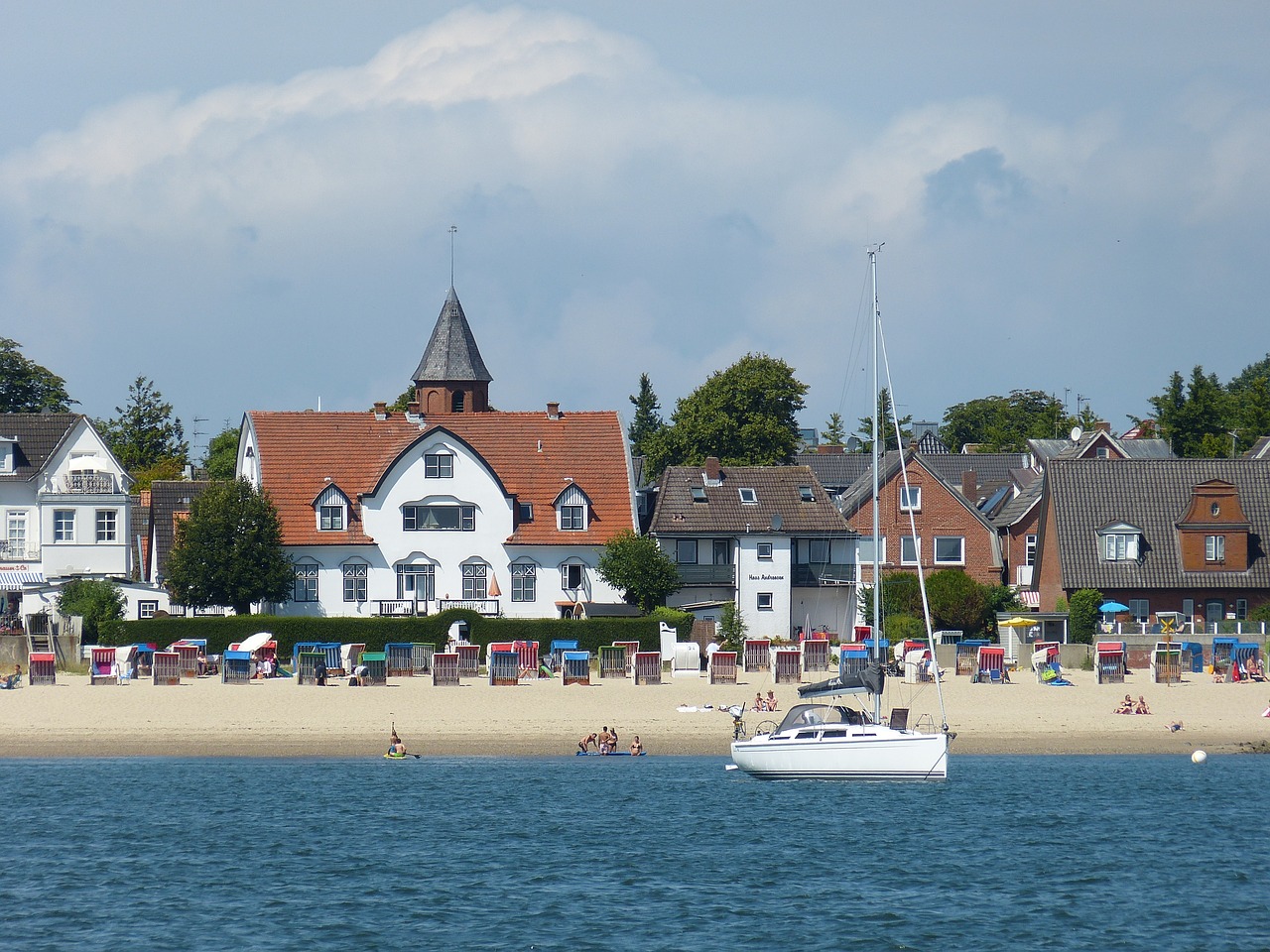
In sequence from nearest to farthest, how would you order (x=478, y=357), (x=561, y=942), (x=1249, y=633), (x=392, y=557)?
(x=561, y=942), (x=1249, y=633), (x=392, y=557), (x=478, y=357)

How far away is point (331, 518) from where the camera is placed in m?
73.6

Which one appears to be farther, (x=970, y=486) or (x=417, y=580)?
(x=970, y=486)

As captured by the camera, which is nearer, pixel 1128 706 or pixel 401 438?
pixel 1128 706

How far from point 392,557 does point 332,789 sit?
88.4ft

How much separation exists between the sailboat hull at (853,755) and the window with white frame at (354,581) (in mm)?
31017

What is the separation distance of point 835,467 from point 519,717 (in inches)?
2737

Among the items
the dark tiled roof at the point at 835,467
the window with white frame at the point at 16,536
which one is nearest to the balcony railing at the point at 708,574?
the window with white frame at the point at 16,536

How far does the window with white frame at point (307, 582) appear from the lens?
7238cm

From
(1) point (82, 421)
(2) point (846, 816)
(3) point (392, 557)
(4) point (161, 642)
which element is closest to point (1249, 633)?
(2) point (846, 816)

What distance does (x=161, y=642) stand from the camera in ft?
207

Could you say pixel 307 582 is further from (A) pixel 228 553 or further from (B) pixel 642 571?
(B) pixel 642 571

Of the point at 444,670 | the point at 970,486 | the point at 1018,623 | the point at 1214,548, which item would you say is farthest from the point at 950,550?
the point at 444,670

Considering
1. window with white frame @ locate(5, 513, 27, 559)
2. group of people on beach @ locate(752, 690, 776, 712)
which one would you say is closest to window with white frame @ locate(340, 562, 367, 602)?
window with white frame @ locate(5, 513, 27, 559)

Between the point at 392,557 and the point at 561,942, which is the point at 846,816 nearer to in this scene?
the point at 561,942
